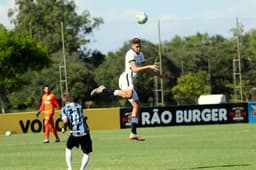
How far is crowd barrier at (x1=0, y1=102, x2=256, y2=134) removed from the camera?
42125 mm

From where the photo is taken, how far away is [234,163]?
14.8m

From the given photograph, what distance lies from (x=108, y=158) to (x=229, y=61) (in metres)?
87.6

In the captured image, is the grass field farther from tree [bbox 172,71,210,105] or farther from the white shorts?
tree [bbox 172,71,210,105]

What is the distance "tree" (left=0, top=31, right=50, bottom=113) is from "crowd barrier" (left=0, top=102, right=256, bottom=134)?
103 feet

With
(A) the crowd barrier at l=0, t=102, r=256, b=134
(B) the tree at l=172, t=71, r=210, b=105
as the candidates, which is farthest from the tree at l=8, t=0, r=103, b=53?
(A) the crowd barrier at l=0, t=102, r=256, b=134

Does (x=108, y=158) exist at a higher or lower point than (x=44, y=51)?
lower

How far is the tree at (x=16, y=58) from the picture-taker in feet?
248

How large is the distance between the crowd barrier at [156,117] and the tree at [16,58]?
31.4 m

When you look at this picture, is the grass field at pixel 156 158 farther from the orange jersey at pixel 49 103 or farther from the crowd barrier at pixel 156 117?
the crowd barrier at pixel 156 117

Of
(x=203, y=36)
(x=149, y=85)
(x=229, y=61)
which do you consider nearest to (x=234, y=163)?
(x=149, y=85)

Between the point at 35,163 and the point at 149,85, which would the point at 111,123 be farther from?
the point at 149,85

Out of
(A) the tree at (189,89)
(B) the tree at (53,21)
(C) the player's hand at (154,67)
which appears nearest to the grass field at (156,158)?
(C) the player's hand at (154,67)

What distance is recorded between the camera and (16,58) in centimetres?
7688

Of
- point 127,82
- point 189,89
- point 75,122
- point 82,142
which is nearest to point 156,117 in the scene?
point 127,82
